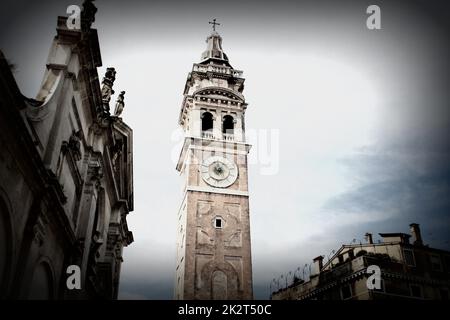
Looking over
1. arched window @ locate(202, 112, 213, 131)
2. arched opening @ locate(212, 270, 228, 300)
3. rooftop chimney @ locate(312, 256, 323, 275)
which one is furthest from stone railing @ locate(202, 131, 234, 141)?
Answer: rooftop chimney @ locate(312, 256, 323, 275)

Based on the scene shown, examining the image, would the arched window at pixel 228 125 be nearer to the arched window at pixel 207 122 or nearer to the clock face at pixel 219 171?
the arched window at pixel 207 122

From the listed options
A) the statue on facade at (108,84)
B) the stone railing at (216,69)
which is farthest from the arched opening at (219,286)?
the stone railing at (216,69)

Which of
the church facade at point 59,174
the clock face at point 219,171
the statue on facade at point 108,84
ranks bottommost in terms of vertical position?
the church facade at point 59,174

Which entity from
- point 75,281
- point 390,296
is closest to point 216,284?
point 390,296

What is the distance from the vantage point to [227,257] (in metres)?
32.8

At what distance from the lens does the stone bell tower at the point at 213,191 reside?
3206 cm

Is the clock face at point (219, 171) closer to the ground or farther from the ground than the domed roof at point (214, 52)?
closer to the ground

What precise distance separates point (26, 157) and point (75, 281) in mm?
5604

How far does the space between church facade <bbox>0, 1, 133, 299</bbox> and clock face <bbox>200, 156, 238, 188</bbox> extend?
47.8ft

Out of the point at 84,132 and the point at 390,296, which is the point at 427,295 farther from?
the point at 84,132

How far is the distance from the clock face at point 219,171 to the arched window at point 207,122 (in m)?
4.08

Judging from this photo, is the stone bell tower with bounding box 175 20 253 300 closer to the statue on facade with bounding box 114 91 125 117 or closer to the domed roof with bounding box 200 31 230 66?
the domed roof with bounding box 200 31 230 66

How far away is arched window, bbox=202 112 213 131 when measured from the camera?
3894 centimetres

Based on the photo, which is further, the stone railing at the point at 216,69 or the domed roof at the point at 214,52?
the domed roof at the point at 214,52
